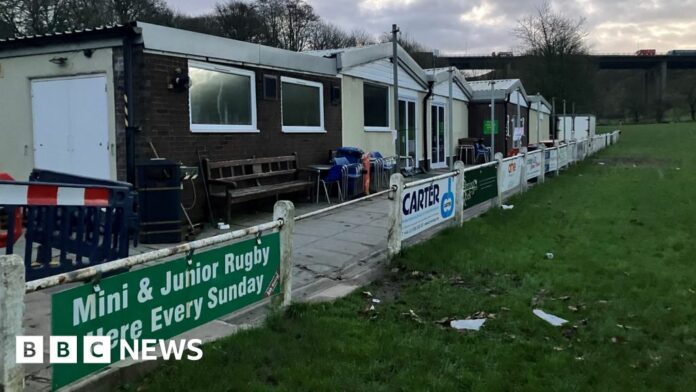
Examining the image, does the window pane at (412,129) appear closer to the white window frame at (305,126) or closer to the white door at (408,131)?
the white door at (408,131)

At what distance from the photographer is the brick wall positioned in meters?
8.46

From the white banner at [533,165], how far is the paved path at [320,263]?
5.66 meters

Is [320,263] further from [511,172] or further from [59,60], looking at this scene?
[511,172]

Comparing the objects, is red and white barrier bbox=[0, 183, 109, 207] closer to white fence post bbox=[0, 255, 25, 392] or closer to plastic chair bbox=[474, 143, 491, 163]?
white fence post bbox=[0, 255, 25, 392]

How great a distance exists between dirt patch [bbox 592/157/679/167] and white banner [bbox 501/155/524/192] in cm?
1170

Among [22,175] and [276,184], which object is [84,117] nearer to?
[22,175]

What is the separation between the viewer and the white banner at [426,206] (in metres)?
7.47

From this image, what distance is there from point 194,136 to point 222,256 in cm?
554

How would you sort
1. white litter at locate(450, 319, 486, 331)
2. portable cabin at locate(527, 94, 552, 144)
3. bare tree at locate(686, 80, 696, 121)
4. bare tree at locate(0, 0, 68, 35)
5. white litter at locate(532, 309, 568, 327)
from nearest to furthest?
white litter at locate(450, 319, 486, 331), white litter at locate(532, 309, 568, 327), bare tree at locate(0, 0, 68, 35), portable cabin at locate(527, 94, 552, 144), bare tree at locate(686, 80, 696, 121)

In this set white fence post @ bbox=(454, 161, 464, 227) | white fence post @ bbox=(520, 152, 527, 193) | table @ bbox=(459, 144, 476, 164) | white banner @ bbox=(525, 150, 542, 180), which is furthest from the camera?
table @ bbox=(459, 144, 476, 164)

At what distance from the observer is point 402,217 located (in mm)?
7312

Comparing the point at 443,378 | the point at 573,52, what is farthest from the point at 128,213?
the point at 573,52

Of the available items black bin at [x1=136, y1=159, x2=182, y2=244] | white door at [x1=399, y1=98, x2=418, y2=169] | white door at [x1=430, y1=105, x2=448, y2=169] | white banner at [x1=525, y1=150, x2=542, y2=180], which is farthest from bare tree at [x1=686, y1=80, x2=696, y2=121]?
black bin at [x1=136, y1=159, x2=182, y2=244]

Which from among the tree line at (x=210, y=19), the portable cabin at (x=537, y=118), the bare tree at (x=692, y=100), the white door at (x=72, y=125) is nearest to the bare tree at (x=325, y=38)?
the tree line at (x=210, y=19)
